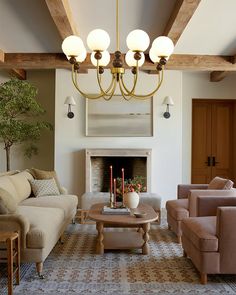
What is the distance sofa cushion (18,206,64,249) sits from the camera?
3199mm

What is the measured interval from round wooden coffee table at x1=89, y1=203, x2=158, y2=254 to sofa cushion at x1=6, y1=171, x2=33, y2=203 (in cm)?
106

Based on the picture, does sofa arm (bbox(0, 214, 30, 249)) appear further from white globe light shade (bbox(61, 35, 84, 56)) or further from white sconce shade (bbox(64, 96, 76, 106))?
white sconce shade (bbox(64, 96, 76, 106))

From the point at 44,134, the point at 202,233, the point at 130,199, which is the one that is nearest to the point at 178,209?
the point at 130,199

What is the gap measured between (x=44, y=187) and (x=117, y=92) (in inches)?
97.6

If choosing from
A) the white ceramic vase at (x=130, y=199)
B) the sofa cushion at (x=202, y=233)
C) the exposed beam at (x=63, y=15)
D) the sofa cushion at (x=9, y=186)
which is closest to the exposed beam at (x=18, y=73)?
the exposed beam at (x=63, y=15)

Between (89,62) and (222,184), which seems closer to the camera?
(222,184)

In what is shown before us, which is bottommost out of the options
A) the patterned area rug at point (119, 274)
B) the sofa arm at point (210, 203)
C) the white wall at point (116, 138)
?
the patterned area rug at point (119, 274)

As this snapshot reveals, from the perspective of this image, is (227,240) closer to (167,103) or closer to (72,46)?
(72,46)

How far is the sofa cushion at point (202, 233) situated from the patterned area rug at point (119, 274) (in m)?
0.35

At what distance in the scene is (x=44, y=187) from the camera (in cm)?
527

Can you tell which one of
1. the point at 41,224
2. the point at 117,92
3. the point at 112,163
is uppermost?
the point at 117,92

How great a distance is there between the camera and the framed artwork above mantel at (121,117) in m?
6.80

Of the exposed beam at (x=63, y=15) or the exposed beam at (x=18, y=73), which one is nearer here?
the exposed beam at (x=63, y=15)

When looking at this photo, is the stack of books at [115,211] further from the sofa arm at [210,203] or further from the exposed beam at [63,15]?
the exposed beam at [63,15]
